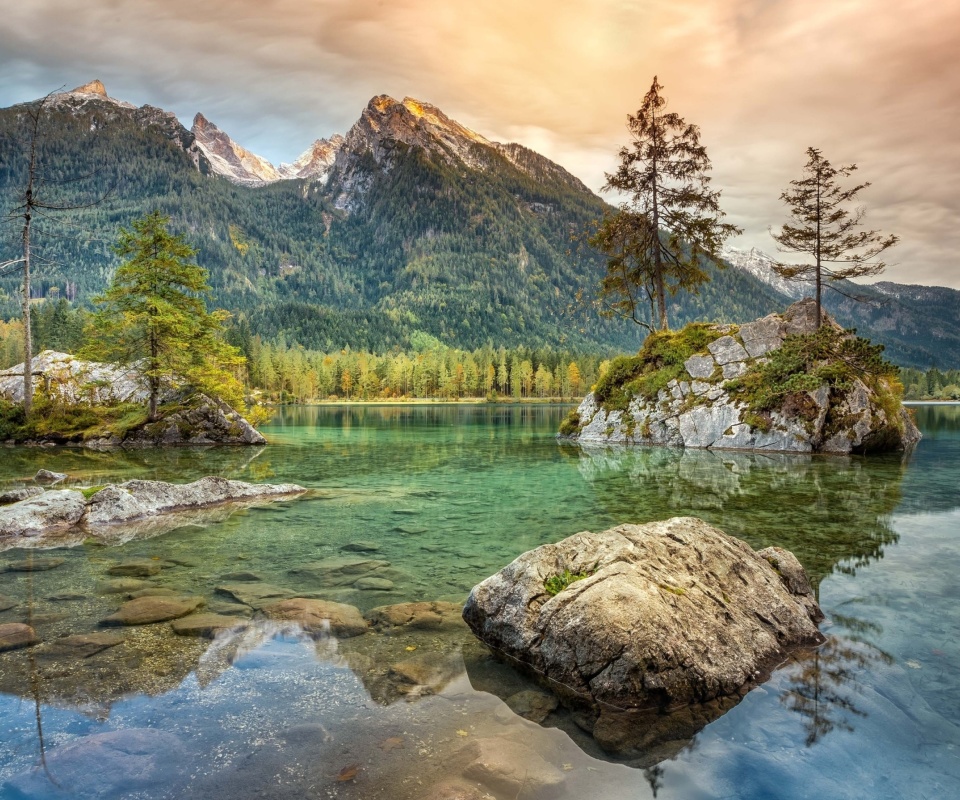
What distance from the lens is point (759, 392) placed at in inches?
1330

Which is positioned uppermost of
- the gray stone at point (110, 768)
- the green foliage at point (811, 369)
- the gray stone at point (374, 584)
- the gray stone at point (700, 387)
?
the green foliage at point (811, 369)

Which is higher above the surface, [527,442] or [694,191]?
[694,191]

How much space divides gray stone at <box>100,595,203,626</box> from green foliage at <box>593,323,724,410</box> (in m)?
33.3

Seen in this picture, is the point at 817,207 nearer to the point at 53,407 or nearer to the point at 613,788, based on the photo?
the point at 613,788

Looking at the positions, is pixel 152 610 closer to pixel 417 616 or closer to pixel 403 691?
pixel 417 616

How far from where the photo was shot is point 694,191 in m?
39.2

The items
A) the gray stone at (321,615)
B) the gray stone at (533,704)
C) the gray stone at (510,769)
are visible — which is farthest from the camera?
the gray stone at (321,615)

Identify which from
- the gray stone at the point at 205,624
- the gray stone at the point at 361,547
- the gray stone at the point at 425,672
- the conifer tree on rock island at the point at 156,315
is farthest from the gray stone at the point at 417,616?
the conifer tree on rock island at the point at 156,315

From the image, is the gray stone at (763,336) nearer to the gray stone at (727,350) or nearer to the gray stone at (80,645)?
the gray stone at (727,350)

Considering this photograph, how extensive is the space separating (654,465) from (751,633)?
20151mm

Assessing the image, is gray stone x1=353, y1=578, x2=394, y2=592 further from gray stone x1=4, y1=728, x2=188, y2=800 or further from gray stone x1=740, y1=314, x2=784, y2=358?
gray stone x1=740, y1=314, x2=784, y2=358

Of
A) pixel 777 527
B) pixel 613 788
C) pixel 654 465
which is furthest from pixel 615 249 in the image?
pixel 613 788

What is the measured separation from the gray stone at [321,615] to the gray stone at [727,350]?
108ft

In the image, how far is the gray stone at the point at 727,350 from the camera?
36188 mm
